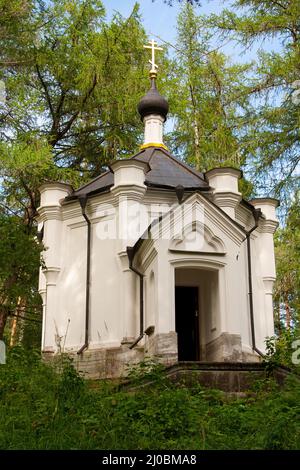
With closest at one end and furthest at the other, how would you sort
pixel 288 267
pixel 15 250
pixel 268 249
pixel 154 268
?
pixel 15 250 < pixel 154 268 < pixel 268 249 < pixel 288 267

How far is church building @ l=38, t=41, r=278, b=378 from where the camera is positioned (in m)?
9.93

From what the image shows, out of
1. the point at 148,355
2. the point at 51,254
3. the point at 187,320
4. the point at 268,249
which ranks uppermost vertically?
the point at 268,249

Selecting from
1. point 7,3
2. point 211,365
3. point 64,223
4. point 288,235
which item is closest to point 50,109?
point 7,3

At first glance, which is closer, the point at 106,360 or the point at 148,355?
the point at 148,355

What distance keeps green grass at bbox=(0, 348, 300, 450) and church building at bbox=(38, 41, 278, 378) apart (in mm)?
2177

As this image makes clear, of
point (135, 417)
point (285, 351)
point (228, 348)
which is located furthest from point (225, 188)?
point (135, 417)

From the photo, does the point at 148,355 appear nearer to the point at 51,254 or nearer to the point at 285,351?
→ the point at 285,351

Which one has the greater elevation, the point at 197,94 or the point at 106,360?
the point at 197,94

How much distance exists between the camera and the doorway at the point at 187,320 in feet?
37.8

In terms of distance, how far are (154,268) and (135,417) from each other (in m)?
3.87

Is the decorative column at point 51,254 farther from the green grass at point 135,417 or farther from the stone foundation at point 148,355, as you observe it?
the green grass at point 135,417

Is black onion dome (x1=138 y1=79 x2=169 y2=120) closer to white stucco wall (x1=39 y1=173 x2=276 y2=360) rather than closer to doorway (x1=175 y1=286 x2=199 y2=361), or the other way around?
white stucco wall (x1=39 y1=173 x2=276 y2=360)

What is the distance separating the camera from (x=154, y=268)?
9875 mm

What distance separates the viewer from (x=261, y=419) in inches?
239
